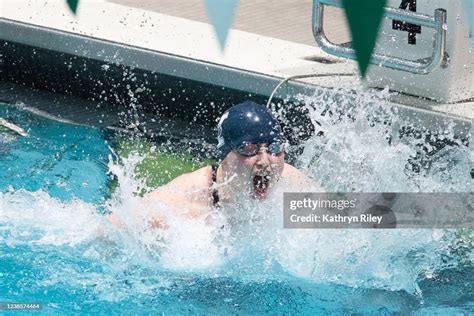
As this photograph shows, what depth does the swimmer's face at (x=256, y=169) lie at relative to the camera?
453 cm

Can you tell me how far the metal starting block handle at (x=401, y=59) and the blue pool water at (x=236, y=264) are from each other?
20.7 inches

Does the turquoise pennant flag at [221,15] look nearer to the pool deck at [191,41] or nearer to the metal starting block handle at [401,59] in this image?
the metal starting block handle at [401,59]

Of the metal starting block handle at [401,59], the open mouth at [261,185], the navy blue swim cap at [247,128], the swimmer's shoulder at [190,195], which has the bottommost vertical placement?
the swimmer's shoulder at [190,195]

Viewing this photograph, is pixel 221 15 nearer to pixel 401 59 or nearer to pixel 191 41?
pixel 401 59

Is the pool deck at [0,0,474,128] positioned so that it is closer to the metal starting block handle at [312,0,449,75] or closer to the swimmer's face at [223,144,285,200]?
the metal starting block handle at [312,0,449,75]

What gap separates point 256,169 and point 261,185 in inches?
3.8

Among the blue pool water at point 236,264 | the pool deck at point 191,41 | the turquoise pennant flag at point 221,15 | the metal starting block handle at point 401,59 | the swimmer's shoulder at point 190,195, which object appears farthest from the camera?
the pool deck at point 191,41

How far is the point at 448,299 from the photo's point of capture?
179 inches

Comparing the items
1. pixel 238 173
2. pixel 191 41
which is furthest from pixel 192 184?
pixel 191 41

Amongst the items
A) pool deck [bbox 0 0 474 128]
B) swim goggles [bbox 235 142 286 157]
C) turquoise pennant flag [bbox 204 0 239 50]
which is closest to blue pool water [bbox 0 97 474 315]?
swim goggles [bbox 235 142 286 157]

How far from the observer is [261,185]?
4.59m

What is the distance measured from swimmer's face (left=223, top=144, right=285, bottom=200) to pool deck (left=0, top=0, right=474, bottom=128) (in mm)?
1637

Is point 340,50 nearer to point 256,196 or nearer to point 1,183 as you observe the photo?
point 256,196

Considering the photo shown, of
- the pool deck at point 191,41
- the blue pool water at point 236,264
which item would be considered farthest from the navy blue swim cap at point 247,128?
the pool deck at point 191,41
